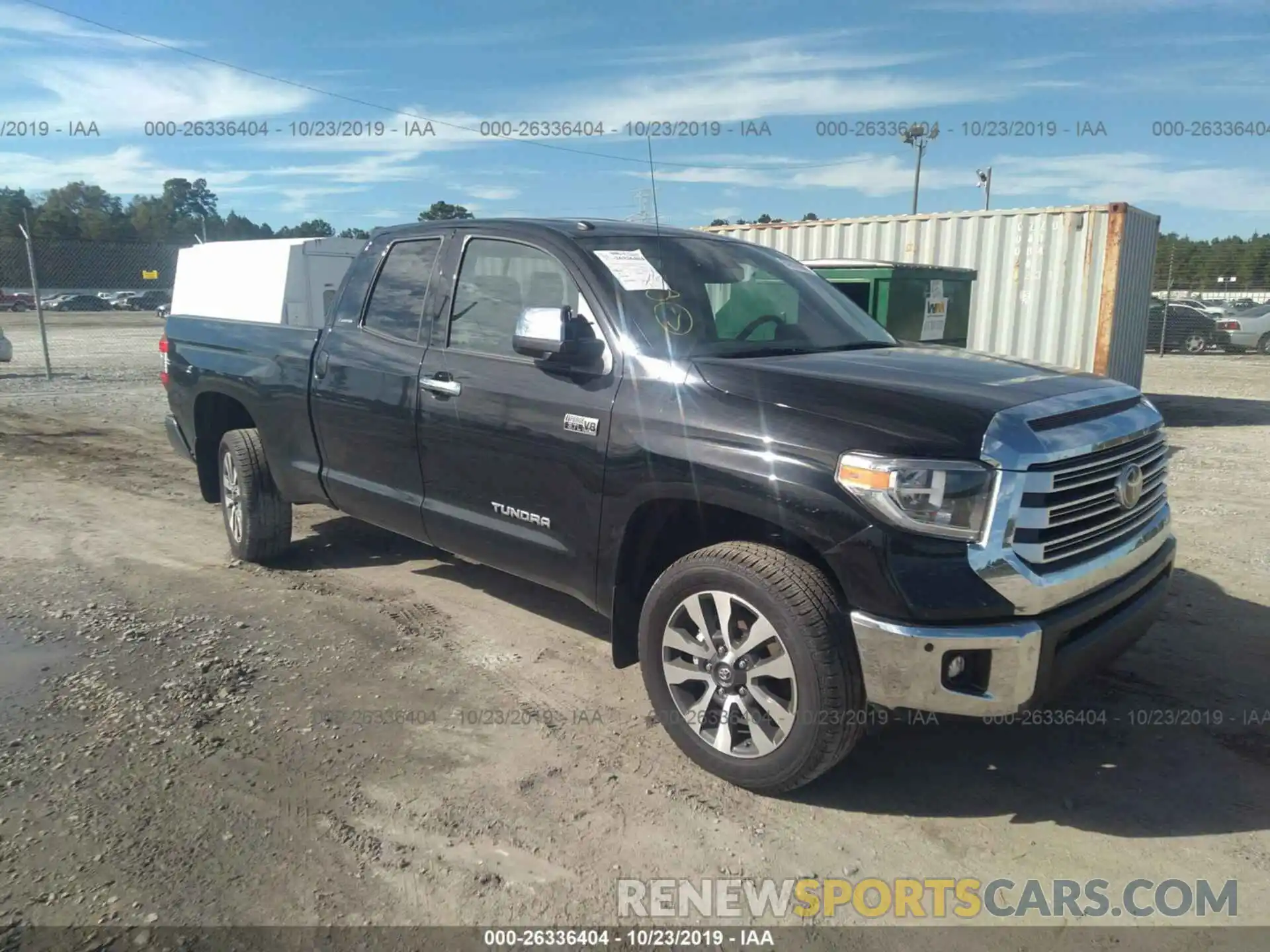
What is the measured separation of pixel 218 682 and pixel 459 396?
1.64 meters

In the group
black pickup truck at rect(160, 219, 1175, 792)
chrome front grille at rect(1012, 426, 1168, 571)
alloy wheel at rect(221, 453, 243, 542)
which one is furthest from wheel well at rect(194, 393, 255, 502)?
chrome front grille at rect(1012, 426, 1168, 571)

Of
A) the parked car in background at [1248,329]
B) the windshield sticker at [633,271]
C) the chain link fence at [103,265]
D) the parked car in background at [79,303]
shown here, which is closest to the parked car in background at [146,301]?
the parked car in background at [79,303]

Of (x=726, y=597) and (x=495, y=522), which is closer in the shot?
(x=726, y=597)

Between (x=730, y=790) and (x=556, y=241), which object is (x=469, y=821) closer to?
(x=730, y=790)

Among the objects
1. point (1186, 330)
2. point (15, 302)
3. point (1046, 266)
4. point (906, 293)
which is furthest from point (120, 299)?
point (906, 293)

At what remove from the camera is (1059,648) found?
9.78 feet

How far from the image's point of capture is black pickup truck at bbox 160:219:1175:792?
289 cm

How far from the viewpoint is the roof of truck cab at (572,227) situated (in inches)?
163

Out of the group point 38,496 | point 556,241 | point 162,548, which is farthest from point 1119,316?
point 38,496

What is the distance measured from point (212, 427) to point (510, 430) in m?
3.09

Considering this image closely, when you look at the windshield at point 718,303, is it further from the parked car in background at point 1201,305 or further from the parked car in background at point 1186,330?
the parked car in background at point 1201,305

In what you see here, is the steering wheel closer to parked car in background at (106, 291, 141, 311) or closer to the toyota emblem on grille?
the toyota emblem on grille

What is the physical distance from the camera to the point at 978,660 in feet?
9.54

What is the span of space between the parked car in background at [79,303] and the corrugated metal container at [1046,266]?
142 feet
